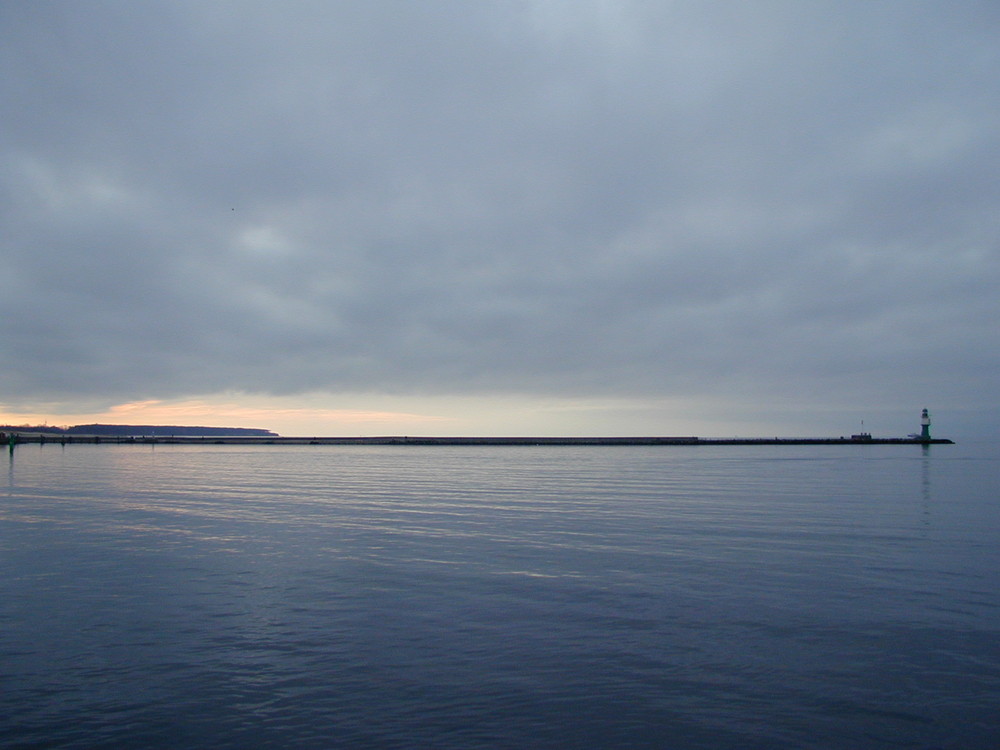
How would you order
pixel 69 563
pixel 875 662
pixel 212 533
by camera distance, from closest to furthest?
pixel 875 662, pixel 69 563, pixel 212 533

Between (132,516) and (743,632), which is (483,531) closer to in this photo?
(743,632)

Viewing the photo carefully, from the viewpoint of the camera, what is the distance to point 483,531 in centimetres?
2873

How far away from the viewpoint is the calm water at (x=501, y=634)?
1045cm

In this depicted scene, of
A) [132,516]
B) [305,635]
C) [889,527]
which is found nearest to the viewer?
[305,635]

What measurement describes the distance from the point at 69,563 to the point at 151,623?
28.7 feet

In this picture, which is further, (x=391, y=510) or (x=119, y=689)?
(x=391, y=510)

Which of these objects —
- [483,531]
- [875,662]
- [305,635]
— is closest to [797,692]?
[875,662]

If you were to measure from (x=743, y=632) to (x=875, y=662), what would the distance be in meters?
2.54

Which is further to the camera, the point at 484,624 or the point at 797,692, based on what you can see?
the point at 484,624

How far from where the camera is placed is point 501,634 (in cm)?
1472

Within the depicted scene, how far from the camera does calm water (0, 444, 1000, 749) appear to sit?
10.5 m

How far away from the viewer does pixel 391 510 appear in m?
36.6

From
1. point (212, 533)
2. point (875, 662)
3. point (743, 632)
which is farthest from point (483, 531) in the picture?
point (875, 662)

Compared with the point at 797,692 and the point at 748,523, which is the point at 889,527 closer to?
the point at 748,523
